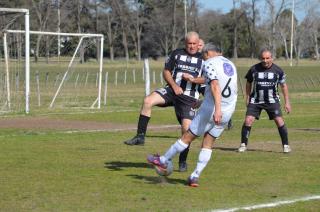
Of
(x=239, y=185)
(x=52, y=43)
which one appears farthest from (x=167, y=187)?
(x=52, y=43)

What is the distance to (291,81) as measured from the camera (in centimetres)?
5747

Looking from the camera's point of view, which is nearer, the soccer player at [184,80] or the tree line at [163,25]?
the soccer player at [184,80]

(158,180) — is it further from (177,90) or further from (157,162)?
(177,90)

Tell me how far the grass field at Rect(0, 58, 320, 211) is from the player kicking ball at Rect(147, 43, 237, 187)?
0.42m

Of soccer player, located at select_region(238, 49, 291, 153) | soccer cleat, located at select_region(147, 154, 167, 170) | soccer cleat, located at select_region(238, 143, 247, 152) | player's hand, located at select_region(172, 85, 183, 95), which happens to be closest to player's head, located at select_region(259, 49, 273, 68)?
soccer player, located at select_region(238, 49, 291, 153)

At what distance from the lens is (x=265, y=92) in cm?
1423

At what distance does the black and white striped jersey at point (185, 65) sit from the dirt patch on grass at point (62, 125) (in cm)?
795

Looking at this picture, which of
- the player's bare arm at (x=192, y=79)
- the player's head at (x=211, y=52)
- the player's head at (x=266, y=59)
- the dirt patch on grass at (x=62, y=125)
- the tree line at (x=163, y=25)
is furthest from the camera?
the tree line at (x=163, y=25)

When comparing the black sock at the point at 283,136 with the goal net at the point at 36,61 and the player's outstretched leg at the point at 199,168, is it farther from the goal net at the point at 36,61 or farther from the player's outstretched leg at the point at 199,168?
the goal net at the point at 36,61

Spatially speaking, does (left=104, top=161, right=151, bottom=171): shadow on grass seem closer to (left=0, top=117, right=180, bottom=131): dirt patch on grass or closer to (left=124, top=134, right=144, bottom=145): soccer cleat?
(left=124, top=134, right=144, bottom=145): soccer cleat

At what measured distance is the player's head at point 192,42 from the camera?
35.6 ft

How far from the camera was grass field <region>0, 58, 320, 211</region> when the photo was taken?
8.70 m

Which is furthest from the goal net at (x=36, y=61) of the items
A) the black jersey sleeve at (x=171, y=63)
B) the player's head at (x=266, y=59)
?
the black jersey sleeve at (x=171, y=63)

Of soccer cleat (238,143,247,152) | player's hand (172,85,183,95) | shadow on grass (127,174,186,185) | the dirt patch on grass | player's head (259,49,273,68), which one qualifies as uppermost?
player's head (259,49,273,68)
